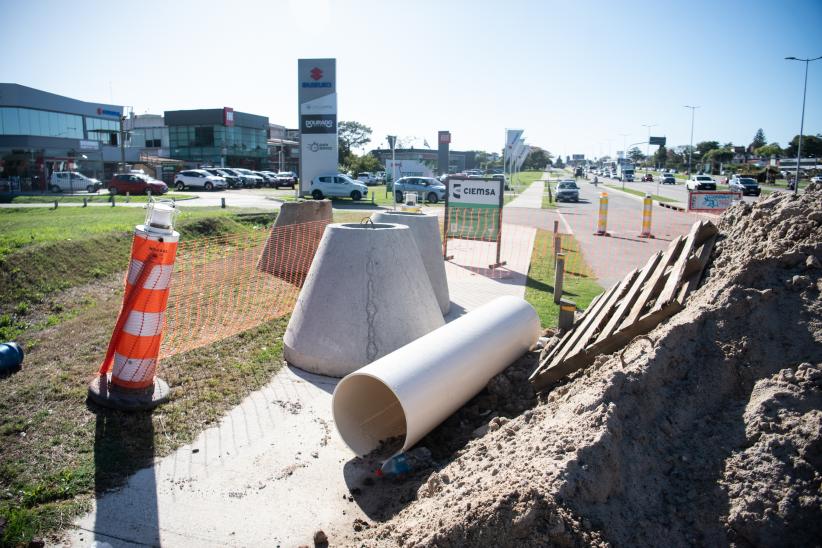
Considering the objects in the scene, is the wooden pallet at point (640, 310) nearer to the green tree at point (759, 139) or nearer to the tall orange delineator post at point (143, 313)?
the tall orange delineator post at point (143, 313)

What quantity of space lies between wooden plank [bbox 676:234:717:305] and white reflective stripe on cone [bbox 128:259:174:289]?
432 centimetres

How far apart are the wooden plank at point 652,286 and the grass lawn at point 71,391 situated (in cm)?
356

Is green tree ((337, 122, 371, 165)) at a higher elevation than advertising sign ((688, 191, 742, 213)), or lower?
higher

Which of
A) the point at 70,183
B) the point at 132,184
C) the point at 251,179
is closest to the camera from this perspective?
the point at 132,184

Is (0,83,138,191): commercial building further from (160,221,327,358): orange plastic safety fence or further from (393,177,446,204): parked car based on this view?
(160,221,327,358): orange plastic safety fence

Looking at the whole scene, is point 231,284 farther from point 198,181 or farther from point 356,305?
point 198,181

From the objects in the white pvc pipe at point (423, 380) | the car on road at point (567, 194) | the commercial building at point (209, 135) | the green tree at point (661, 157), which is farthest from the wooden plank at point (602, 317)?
the green tree at point (661, 157)

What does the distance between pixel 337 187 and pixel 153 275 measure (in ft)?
96.8

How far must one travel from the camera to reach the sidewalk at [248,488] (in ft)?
11.1

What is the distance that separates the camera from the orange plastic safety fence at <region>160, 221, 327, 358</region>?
701 cm

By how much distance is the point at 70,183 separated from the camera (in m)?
38.8

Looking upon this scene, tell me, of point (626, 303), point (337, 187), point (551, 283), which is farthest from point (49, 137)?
point (626, 303)

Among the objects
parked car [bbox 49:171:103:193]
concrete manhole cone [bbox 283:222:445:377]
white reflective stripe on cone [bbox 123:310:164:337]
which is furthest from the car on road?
white reflective stripe on cone [bbox 123:310:164:337]

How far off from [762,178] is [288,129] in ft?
245
